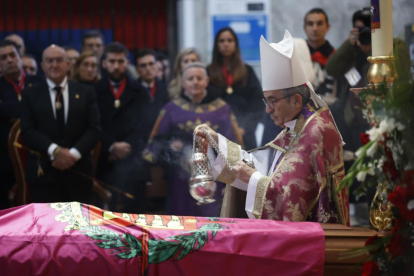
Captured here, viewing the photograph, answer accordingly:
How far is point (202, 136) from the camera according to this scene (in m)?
3.99

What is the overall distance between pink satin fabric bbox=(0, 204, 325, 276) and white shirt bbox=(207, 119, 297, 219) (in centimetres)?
70

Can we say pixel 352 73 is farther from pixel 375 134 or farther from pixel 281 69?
pixel 375 134

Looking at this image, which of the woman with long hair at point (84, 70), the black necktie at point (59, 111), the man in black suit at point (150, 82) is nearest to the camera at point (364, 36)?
the man in black suit at point (150, 82)

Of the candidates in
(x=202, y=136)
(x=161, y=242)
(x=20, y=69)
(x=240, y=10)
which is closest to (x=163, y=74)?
(x=240, y=10)

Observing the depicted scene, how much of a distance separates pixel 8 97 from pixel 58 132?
776 mm

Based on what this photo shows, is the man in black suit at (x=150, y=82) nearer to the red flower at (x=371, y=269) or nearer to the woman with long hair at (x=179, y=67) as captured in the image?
the woman with long hair at (x=179, y=67)

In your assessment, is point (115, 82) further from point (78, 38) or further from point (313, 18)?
point (78, 38)

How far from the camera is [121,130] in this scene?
7.25 meters

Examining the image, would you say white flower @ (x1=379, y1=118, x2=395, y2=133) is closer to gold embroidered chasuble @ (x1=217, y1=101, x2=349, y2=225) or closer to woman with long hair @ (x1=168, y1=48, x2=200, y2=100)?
gold embroidered chasuble @ (x1=217, y1=101, x2=349, y2=225)

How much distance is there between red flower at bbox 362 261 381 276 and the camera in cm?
269

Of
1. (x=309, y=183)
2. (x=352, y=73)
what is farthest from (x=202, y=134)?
(x=352, y=73)

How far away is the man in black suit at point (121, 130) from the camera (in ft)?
23.5

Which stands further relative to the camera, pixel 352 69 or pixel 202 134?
pixel 352 69

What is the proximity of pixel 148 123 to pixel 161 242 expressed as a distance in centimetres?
422
